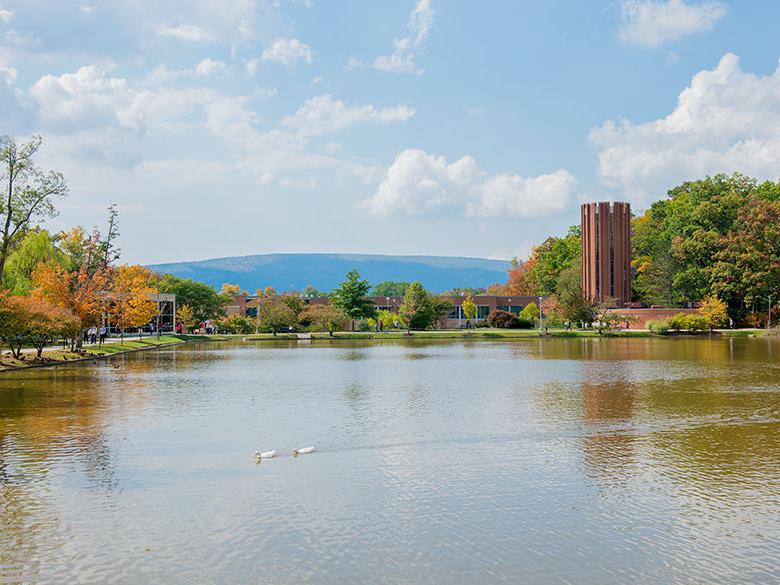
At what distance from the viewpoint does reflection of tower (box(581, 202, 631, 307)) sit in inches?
3679

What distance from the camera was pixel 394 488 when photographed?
37.7 ft

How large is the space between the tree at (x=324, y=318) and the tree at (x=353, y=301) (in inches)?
44.4

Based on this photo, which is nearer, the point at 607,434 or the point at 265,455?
the point at 265,455

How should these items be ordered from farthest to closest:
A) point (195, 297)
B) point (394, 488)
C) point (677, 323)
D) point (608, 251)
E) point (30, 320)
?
point (195, 297)
point (608, 251)
point (677, 323)
point (30, 320)
point (394, 488)

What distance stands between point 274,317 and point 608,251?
41.4 meters

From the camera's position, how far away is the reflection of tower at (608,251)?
93.4 m

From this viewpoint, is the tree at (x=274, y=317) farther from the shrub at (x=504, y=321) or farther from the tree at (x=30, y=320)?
the tree at (x=30, y=320)

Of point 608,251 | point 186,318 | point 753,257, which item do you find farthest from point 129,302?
point 608,251

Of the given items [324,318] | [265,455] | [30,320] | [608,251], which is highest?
[608,251]

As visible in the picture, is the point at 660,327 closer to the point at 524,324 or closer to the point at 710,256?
the point at 710,256

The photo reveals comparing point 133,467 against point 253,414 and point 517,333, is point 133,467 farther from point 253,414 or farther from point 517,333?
point 517,333

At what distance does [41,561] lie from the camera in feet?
27.7

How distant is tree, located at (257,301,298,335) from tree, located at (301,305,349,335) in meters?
2.02

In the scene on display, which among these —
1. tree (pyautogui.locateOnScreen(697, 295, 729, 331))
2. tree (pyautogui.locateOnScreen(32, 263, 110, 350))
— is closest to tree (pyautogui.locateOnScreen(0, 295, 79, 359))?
tree (pyautogui.locateOnScreen(32, 263, 110, 350))
